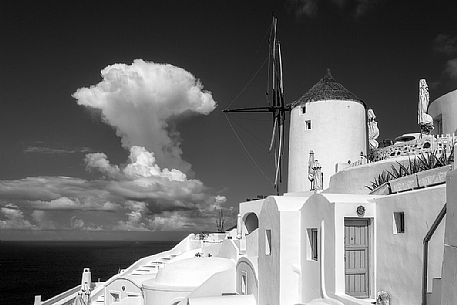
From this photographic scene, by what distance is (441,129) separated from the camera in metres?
24.0

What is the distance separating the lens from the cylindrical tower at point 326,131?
1179 inches

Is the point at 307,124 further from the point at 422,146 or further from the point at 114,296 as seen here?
the point at 114,296

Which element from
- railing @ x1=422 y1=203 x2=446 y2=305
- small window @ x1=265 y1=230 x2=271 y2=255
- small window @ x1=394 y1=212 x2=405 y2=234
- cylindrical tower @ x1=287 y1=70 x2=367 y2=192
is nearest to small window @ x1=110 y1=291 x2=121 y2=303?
cylindrical tower @ x1=287 y1=70 x2=367 y2=192

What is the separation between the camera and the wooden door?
1420cm

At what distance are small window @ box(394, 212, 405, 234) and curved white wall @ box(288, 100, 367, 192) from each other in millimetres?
16259

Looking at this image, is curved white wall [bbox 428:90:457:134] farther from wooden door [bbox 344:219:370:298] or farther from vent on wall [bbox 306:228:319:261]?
wooden door [bbox 344:219:370:298]

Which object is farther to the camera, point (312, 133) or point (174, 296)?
point (312, 133)

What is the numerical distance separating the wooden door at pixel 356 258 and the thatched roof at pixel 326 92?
683 inches

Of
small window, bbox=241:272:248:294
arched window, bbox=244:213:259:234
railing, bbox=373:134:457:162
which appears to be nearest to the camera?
railing, bbox=373:134:457:162

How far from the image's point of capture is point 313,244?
16.0 meters

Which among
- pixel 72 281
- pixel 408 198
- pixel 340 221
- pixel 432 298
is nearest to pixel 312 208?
pixel 340 221

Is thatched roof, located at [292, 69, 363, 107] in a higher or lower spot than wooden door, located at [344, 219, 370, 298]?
higher

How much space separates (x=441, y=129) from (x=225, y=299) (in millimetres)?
13311

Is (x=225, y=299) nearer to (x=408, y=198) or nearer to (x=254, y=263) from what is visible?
(x=254, y=263)
